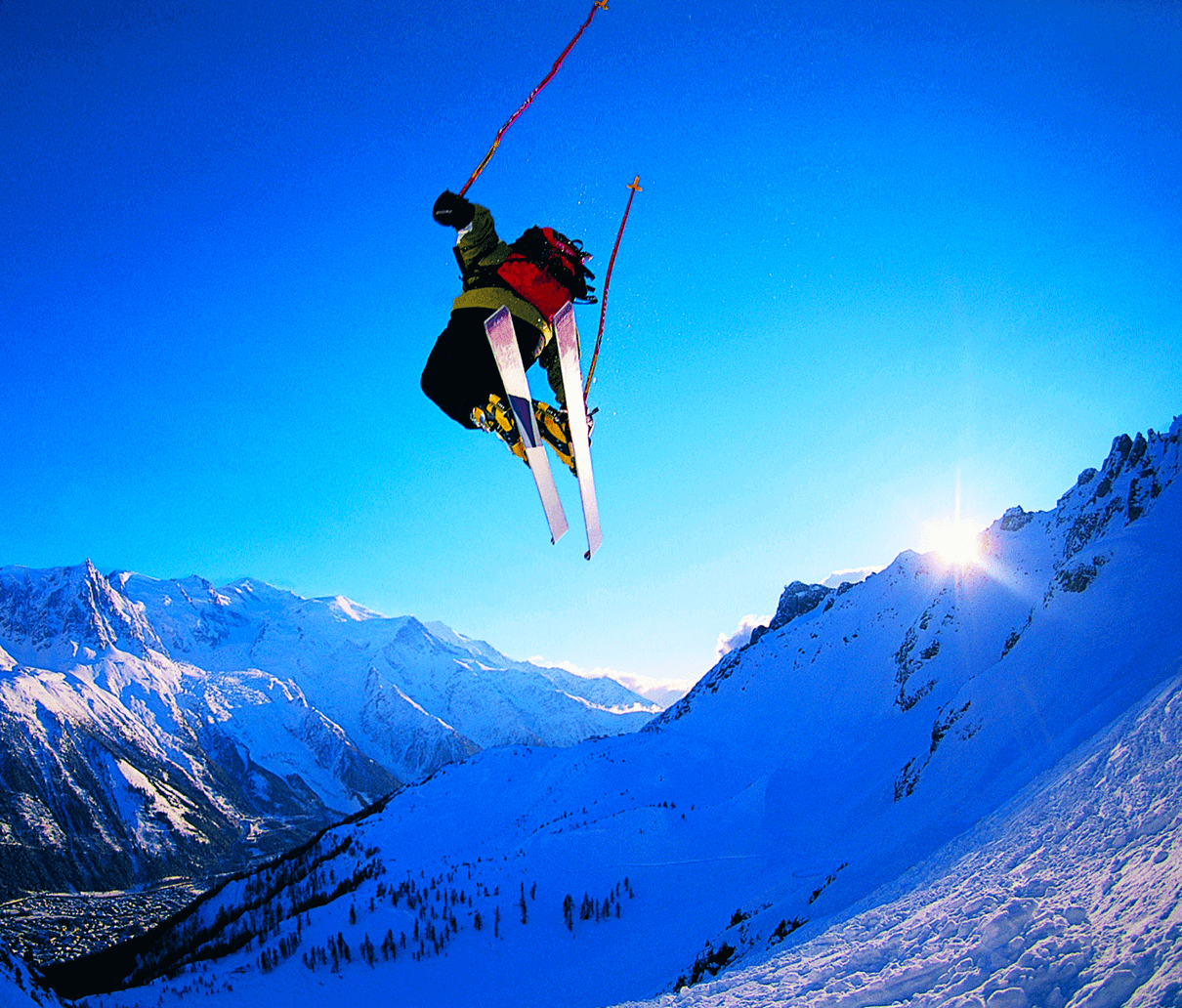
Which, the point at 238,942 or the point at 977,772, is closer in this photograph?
the point at 977,772

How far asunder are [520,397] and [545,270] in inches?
60.5

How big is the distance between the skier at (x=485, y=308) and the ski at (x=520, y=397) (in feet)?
0.55

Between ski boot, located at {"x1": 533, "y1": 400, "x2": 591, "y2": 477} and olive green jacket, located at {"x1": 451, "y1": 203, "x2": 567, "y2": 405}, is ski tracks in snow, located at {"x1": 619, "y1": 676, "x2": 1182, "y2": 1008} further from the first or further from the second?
olive green jacket, located at {"x1": 451, "y1": 203, "x2": 567, "y2": 405}

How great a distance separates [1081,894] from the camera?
4152 mm

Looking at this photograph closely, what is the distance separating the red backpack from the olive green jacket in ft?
0.30

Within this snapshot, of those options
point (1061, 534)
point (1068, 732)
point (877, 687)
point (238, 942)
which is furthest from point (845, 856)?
point (1061, 534)

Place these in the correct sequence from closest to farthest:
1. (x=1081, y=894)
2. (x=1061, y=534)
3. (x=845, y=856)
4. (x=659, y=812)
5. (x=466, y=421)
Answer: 1. (x=1081, y=894)
2. (x=466, y=421)
3. (x=845, y=856)
4. (x=659, y=812)
5. (x=1061, y=534)

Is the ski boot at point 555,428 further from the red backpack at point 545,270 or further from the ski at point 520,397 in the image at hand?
the red backpack at point 545,270

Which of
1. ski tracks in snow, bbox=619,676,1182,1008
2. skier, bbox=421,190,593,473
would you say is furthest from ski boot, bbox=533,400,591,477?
ski tracks in snow, bbox=619,676,1182,1008

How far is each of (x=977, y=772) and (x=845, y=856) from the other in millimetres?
3290

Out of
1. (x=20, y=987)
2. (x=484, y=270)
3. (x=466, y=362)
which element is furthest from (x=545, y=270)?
(x=20, y=987)

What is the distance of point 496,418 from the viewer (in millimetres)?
7301

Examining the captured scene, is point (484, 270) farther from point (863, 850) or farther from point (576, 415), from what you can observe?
point (863, 850)

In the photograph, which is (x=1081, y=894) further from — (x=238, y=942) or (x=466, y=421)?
(x=238, y=942)
